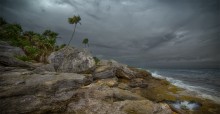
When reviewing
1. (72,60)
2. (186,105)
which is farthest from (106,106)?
(72,60)

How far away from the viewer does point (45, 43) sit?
52.5 metres

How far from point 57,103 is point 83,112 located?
2.29 m

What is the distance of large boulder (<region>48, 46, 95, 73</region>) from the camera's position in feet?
99.4

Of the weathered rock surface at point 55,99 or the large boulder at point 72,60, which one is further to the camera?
the large boulder at point 72,60

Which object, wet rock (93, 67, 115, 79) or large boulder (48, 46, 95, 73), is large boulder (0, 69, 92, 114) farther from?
large boulder (48, 46, 95, 73)

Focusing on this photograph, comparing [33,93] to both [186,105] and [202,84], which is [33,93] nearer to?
[186,105]

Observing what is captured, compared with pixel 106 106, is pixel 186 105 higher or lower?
lower

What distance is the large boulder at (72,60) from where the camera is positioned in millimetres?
30297

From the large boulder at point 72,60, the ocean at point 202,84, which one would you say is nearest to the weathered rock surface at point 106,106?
the large boulder at point 72,60

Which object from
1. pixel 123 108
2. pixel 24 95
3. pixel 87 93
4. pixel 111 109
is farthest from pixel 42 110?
pixel 123 108

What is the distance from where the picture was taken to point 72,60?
30.8m

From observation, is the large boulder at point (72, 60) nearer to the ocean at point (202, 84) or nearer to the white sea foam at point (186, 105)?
the white sea foam at point (186, 105)

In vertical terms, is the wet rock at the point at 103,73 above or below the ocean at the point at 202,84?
above

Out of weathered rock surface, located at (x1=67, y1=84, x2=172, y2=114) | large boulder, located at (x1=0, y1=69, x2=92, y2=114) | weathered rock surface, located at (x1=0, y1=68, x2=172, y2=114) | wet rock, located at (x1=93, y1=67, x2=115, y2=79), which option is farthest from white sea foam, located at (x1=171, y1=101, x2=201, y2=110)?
large boulder, located at (x1=0, y1=69, x2=92, y2=114)
